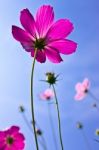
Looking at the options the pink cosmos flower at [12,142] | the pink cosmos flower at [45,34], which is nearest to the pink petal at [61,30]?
the pink cosmos flower at [45,34]

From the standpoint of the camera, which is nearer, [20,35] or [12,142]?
[20,35]

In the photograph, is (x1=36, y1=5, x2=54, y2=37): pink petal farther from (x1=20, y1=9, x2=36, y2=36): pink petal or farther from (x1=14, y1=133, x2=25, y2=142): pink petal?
(x1=14, y1=133, x2=25, y2=142): pink petal

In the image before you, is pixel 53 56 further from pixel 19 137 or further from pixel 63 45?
pixel 19 137

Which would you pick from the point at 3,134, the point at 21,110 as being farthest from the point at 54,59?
the point at 21,110

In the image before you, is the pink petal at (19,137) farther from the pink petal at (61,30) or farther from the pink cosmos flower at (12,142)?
the pink petal at (61,30)

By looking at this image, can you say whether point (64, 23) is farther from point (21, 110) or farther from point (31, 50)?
point (21, 110)

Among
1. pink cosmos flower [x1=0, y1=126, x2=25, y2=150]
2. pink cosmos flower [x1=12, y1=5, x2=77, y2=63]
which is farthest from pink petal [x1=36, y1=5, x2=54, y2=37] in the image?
pink cosmos flower [x1=0, y1=126, x2=25, y2=150]

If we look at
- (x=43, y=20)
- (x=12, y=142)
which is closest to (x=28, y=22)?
(x=43, y=20)
